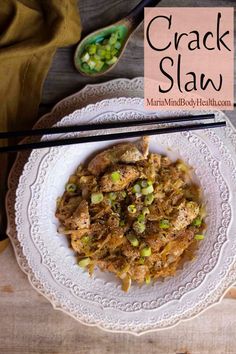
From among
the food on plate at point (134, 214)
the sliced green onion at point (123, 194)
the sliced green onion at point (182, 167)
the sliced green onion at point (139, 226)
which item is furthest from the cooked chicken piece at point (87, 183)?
the sliced green onion at point (182, 167)

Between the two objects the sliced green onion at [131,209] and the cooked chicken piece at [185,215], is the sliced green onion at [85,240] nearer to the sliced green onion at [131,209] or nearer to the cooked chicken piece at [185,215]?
the sliced green onion at [131,209]

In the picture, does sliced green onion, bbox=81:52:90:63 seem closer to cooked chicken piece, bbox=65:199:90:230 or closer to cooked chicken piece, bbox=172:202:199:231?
cooked chicken piece, bbox=65:199:90:230

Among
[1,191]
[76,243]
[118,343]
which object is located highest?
[1,191]

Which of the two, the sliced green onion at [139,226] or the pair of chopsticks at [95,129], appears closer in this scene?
the pair of chopsticks at [95,129]

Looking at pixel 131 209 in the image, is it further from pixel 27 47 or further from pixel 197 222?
pixel 27 47

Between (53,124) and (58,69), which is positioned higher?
(58,69)

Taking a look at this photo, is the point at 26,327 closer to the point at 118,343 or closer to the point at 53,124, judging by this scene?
the point at 118,343

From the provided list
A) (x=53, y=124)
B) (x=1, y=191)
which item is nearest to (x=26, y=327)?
(x=1, y=191)
